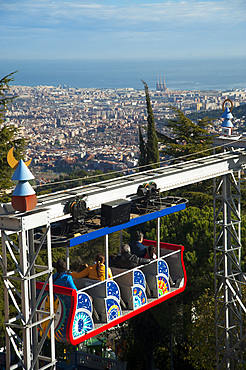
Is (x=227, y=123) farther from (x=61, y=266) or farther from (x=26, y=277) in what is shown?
(x=26, y=277)

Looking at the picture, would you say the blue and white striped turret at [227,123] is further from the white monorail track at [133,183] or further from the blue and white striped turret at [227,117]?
the white monorail track at [133,183]

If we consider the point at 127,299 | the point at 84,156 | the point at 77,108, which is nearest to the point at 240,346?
the point at 127,299

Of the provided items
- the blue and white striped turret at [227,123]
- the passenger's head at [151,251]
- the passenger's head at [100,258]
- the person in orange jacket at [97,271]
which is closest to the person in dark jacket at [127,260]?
the passenger's head at [151,251]

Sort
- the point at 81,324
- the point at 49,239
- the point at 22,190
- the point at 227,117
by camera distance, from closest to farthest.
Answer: the point at 22,190
the point at 49,239
the point at 81,324
the point at 227,117

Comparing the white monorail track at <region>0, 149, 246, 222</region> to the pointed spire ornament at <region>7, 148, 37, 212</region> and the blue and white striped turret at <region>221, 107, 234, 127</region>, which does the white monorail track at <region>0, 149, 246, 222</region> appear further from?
the blue and white striped turret at <region>221, 107, 234, 127</region>

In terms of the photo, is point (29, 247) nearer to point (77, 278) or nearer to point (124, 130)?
point (77, 278)

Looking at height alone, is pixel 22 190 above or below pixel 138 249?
above

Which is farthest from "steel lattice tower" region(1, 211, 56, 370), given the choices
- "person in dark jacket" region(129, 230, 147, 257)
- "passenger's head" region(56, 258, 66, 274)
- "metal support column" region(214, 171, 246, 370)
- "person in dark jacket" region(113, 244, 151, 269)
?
"metal support column" region(214, 171, 246, 370)

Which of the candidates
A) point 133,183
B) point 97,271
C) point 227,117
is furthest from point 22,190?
point 227,117
